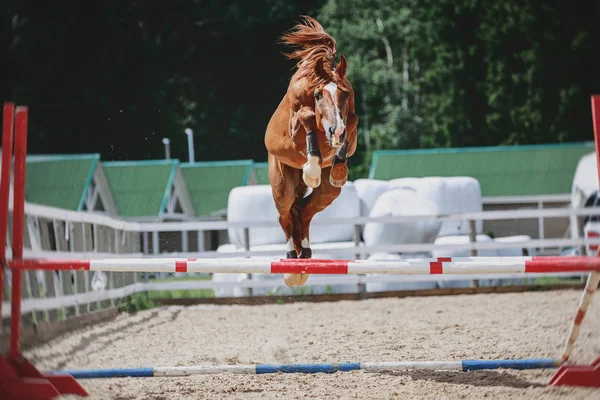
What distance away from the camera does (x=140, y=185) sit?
19.2 meters

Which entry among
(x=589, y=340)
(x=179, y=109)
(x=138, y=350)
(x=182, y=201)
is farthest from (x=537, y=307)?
(x=179, y=109)

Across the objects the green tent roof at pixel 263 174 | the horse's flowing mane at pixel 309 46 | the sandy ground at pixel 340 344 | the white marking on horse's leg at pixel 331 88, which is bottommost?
the sandy ground at pixel 340 344

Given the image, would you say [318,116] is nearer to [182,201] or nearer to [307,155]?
[307,155]

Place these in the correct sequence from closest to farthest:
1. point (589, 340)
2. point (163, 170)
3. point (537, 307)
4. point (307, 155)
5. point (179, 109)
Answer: point (307, 155)
point (589, 340)
point (537, 307)
point (163, 170)
point (179, 109)

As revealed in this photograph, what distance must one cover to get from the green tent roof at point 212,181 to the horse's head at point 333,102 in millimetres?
16411

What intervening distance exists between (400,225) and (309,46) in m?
6.77

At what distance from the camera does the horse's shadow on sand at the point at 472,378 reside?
420 cm

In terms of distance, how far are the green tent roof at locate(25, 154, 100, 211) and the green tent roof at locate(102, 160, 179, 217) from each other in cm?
90

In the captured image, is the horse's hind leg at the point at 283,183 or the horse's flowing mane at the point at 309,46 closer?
the horse's flowing mane at the point at 309,46

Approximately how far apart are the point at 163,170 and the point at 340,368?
15977mm

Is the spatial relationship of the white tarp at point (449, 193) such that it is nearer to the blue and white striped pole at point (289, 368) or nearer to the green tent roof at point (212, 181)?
the blue and white striped pole at point (289, 368)

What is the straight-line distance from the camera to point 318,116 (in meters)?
4.33

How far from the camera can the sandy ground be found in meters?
4.16

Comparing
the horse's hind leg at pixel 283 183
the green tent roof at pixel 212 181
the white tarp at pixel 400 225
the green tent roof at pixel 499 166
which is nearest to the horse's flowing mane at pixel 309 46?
the horse's hind leg at pixel 283 183
